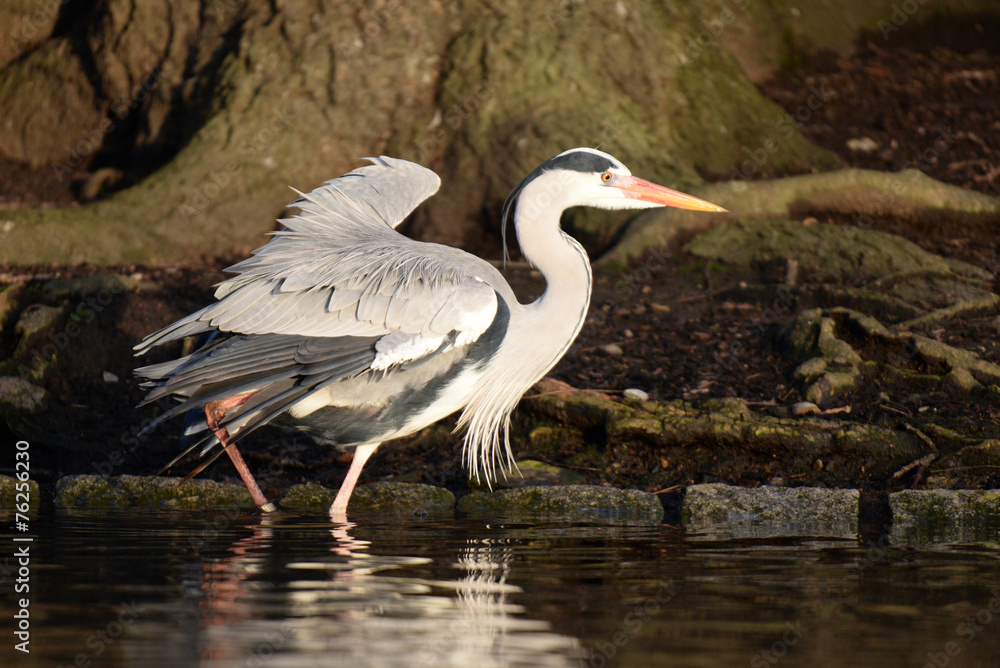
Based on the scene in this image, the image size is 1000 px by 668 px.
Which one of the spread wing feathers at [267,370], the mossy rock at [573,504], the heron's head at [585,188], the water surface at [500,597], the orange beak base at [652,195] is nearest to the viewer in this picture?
the water surface at [500,597]

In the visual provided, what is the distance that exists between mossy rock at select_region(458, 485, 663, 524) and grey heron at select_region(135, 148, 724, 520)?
27 centimetres

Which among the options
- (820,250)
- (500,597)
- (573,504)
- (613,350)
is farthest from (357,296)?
(820,250)

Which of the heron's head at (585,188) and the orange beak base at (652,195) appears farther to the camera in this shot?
the orange beak base at (652,195)

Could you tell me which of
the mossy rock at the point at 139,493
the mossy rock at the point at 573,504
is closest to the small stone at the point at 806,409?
the mossy rock at the point at 573,504

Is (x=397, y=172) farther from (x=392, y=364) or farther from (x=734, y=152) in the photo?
(x=734, y=152)

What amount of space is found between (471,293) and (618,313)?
10.8ft

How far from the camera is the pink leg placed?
221 inches

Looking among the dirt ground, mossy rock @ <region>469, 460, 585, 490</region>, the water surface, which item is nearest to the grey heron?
mossy rock @ <region>469, 460, 585, 490</region>

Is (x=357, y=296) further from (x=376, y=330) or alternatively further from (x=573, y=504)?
(x=573, y=504)

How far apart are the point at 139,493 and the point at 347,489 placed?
4.30 feet

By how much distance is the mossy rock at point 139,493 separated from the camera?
19.9 feet

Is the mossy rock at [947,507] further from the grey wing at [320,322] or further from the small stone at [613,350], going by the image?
the small stone at [613,350]

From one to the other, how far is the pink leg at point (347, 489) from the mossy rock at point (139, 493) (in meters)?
0.66

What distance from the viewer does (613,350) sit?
26.0 feet
